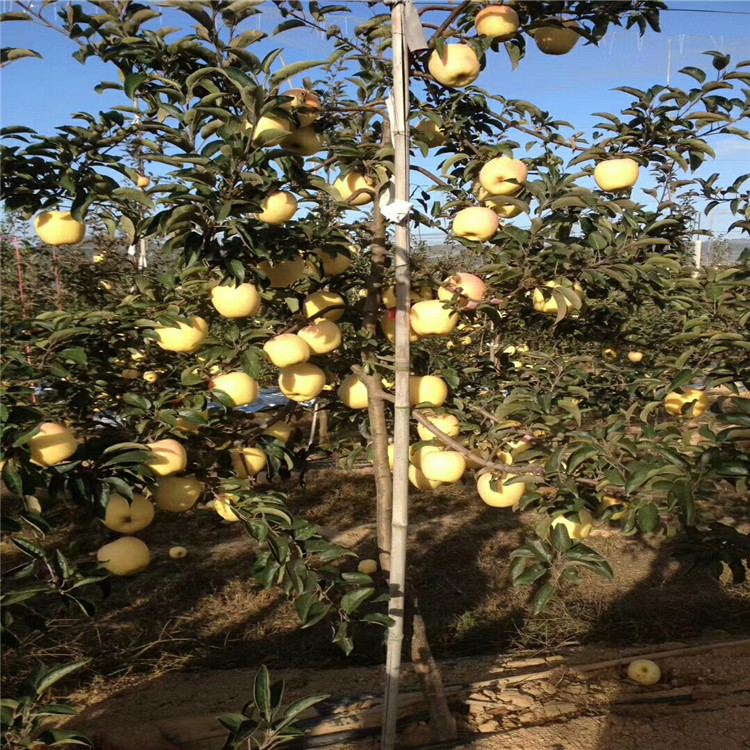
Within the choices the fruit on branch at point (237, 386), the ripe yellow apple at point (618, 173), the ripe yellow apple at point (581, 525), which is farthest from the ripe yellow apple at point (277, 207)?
Result: the ripe yellow apple at point (581, 525)

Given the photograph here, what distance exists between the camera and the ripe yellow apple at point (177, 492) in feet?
5.12

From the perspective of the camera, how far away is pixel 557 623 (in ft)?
10.6

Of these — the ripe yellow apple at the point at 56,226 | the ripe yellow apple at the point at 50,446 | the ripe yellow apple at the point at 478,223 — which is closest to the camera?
the ripe yellow apple at the point at 50,446

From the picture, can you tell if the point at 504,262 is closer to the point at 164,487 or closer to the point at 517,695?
the point at 164,487

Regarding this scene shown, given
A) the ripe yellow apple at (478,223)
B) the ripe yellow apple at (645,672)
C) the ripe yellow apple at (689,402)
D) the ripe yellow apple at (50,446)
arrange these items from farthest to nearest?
the ripe yellow apple at (645,672), the ripe yellow apple at (689,402), the ripe yellow apple at (478,223), the ripe yellow apple at (50,446)

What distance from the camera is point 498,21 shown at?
4.77 feet

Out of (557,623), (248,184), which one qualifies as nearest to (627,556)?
(557,623)

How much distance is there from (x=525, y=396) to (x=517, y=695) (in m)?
1.41

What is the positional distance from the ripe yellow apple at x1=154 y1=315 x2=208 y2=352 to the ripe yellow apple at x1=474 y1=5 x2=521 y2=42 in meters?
0.97

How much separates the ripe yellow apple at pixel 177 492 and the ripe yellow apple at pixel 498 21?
1.25 m

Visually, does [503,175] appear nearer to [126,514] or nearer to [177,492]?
[177,492]

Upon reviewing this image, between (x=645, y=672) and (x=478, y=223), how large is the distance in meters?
2.03

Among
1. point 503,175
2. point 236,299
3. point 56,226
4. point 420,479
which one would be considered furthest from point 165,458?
point 503,175

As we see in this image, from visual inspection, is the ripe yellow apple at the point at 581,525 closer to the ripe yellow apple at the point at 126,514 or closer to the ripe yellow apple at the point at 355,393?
the ripe yellow apple at the point at 355,393
